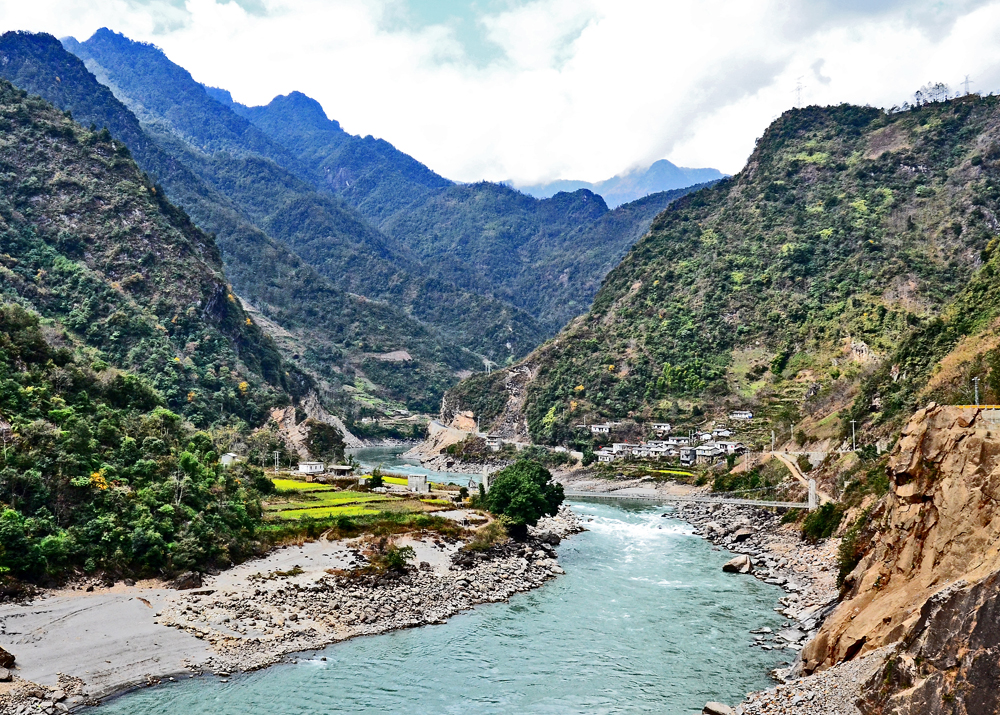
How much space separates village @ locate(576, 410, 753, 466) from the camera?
10231 centimetres

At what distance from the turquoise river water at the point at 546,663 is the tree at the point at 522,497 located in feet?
32.3

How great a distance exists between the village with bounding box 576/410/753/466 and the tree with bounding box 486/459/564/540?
43.9 m

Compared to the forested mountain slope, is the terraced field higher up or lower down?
lower down

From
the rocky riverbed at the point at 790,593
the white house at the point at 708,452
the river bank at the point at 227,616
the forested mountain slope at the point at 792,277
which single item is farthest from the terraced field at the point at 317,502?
the forested mountain slope at the point at 792,277

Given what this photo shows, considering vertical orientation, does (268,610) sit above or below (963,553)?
below

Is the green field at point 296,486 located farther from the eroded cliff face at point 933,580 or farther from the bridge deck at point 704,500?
the eroded cliff face at point 933,580

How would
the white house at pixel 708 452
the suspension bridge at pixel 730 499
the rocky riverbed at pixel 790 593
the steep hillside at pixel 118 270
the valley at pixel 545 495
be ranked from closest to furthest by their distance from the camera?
the rocky riverbed at pixel 790 593
the valley at pixel 545 495
the suspension bridge at pixel 730 499
the white house at pixel 708 452
the steep hillside at pixel 118 270

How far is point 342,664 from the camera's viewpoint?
32125mm

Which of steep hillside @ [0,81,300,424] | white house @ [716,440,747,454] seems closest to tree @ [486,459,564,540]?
white house @ [716,440,747,454]

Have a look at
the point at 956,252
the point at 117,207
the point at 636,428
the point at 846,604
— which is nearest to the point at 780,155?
the point at 956,252

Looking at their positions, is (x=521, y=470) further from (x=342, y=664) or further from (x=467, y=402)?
(x=467, y=402)

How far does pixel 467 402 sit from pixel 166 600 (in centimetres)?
13513

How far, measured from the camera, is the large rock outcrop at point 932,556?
19469 mm

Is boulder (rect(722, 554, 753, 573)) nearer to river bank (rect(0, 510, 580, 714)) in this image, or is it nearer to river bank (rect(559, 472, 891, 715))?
river bank (rect(559, 472, 891, 715))
